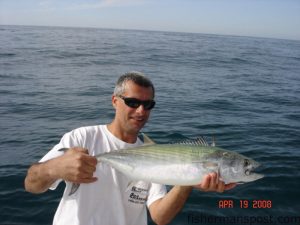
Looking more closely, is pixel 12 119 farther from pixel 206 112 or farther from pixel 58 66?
pixel 58 66

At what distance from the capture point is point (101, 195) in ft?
14.2

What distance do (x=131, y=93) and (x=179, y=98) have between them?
1674cm

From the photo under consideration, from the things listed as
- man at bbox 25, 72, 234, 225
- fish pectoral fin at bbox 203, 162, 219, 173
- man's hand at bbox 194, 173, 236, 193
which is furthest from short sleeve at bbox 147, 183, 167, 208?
fish pectoral fin at bbox 203, 162, 219, 173

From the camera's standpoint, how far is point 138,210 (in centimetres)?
464

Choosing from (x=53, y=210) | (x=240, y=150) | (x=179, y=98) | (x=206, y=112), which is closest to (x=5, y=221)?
(x=53, y=210)

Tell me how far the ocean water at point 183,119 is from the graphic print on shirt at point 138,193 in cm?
356

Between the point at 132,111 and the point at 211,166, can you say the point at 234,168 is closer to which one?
the point at 211,166

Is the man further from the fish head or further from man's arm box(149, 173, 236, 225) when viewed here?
the fish head

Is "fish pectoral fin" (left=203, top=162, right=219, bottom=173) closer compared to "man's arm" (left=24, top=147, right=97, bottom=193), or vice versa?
"man's arm" (left=24, top=147, right=97, bottom=193)

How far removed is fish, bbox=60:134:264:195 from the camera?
12.9 feet

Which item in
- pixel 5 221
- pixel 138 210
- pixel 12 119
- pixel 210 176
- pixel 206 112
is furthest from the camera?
pixel 206 112

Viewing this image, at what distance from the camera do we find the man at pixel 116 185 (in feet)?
13.7

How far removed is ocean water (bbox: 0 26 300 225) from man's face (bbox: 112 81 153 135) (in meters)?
4.19

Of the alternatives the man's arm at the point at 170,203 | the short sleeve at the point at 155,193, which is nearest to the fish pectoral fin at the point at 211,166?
the man's arm at the point at 170,203
